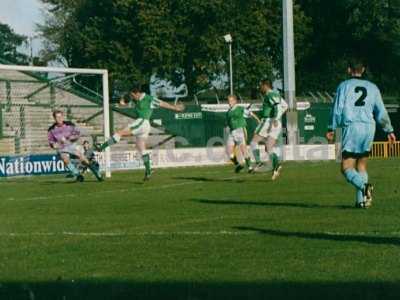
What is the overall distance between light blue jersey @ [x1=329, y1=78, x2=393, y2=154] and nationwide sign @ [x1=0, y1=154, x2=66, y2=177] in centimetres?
1684

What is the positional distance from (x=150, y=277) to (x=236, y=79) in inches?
2815

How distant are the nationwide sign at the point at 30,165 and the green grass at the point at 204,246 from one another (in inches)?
455

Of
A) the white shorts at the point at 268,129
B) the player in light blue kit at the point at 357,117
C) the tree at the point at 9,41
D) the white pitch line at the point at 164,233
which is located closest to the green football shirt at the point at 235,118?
the white shorts at the point at 268,129

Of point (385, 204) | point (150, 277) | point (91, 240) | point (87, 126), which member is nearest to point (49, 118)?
point (87, 126)

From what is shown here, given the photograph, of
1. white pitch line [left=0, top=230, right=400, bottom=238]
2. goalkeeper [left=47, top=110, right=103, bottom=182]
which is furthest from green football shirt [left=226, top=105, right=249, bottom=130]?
white pitch line [left=0, top=230, right=400, bottom=238]

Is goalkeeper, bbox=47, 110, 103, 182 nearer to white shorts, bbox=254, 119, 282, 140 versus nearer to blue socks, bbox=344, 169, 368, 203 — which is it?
white shorts, bbox=254, 119, 282, 140

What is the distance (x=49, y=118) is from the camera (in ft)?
116

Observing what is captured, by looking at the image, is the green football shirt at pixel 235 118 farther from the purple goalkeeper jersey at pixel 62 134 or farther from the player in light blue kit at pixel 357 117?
the player in light blue kit at pixel 357 117

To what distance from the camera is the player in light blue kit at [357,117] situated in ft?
46.9

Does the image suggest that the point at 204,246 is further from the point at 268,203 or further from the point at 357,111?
the point at 268,203

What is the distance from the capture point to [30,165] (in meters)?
30.3
